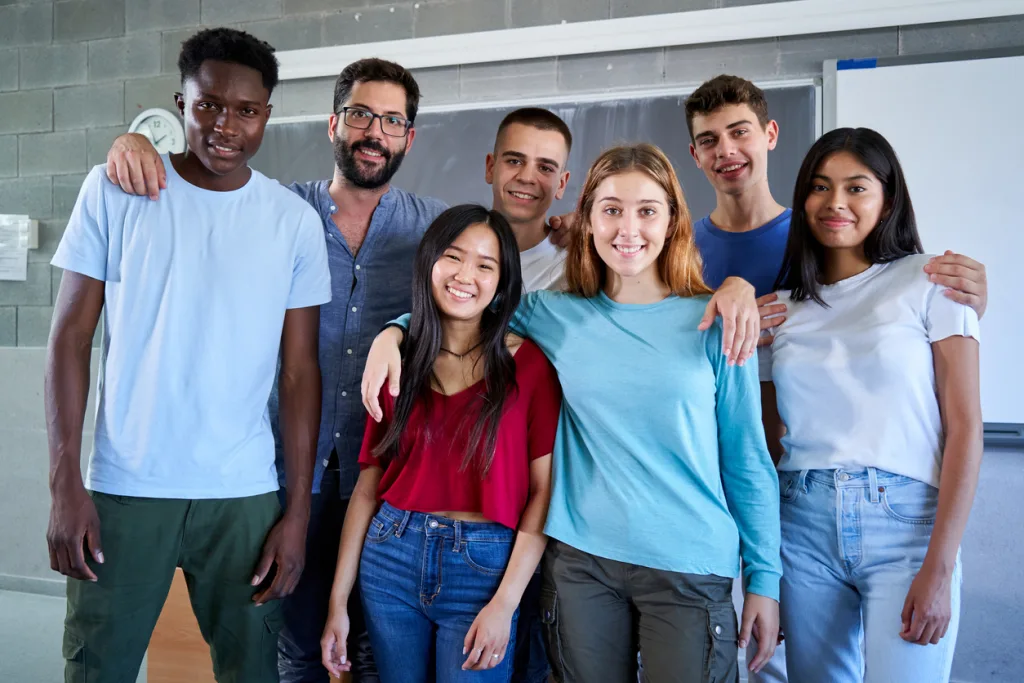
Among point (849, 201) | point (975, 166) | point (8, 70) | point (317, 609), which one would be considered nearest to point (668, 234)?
point (849, 201)

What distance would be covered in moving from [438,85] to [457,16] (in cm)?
29

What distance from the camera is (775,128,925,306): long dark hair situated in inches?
60.5

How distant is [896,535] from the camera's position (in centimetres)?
139

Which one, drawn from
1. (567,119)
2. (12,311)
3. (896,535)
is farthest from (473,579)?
(12,311)

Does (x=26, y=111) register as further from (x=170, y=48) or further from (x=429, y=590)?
(x=429, y=590)

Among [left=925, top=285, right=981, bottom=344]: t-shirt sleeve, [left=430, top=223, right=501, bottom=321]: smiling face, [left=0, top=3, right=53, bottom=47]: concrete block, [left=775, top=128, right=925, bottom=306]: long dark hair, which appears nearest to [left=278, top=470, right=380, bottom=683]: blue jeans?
[left=430, top=223, right=501, bottom=321]: smiling face

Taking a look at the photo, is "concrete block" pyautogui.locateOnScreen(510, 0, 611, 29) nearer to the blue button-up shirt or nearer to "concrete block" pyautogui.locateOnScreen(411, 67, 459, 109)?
"concrete block" pyautogui.locateOnScreen(411, 67, 459, 109)

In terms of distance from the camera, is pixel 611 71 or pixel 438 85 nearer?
pixel 611 71

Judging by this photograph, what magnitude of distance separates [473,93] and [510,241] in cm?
183

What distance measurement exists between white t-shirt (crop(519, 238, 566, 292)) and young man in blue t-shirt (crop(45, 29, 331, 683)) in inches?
25.4

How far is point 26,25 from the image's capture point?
3801 mm

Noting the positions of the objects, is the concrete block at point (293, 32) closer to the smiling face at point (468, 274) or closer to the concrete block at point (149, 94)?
the concrete block at point (149, 94)

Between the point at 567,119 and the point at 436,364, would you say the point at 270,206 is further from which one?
the point at 567,119

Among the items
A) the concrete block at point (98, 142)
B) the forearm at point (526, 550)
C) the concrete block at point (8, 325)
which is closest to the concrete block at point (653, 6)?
the forearm at point (526, 550)
